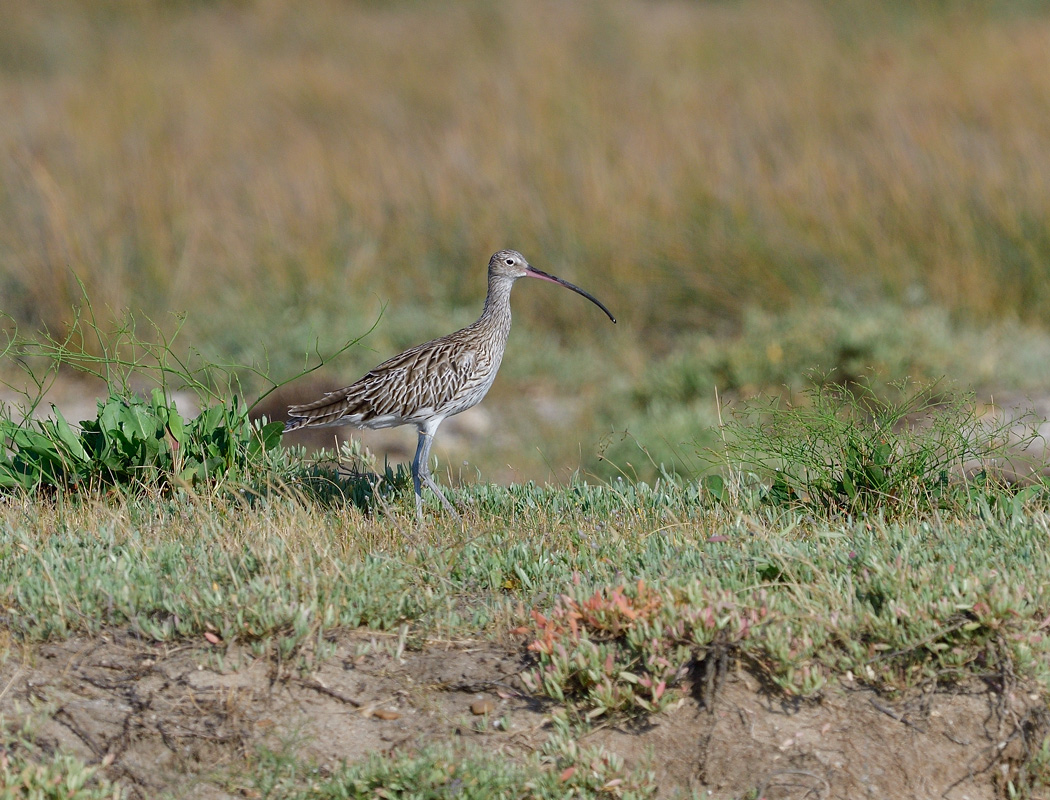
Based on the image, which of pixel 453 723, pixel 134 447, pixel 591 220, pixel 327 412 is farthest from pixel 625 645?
pixel 591 220

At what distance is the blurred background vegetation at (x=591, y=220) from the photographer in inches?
429

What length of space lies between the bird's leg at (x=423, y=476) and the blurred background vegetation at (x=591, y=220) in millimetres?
2970

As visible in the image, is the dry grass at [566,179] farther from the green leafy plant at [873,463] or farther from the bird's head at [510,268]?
the green leafy plant at [873,463]

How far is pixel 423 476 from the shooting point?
5898 mm

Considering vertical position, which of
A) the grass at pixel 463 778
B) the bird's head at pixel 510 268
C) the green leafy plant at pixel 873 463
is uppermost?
the bird's head at pixel 510 268

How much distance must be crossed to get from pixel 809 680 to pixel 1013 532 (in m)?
1.27

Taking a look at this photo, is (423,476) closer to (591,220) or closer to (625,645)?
(625,645)

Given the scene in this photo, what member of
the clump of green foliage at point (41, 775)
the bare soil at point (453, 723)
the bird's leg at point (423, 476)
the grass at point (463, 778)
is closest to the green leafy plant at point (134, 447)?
the bird's leg at point (423, 476)

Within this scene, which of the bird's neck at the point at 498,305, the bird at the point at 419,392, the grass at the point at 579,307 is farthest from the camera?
the bird's neck at the point at 498,305

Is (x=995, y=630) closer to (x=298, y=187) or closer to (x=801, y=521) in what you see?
(x=801, y=521)

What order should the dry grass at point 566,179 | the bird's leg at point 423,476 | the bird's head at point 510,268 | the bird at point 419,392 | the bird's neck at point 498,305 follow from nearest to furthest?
the bird's leg at point 423,476 → the bird at point 419,392 → the bird's neck at point 498,305 → the bird's head at point 510,268 → the dry grass at point 566,179

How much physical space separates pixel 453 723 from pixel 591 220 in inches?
367

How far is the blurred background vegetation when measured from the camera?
429 inches

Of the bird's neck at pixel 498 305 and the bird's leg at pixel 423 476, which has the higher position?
the bird's neck at pixel 498 305
